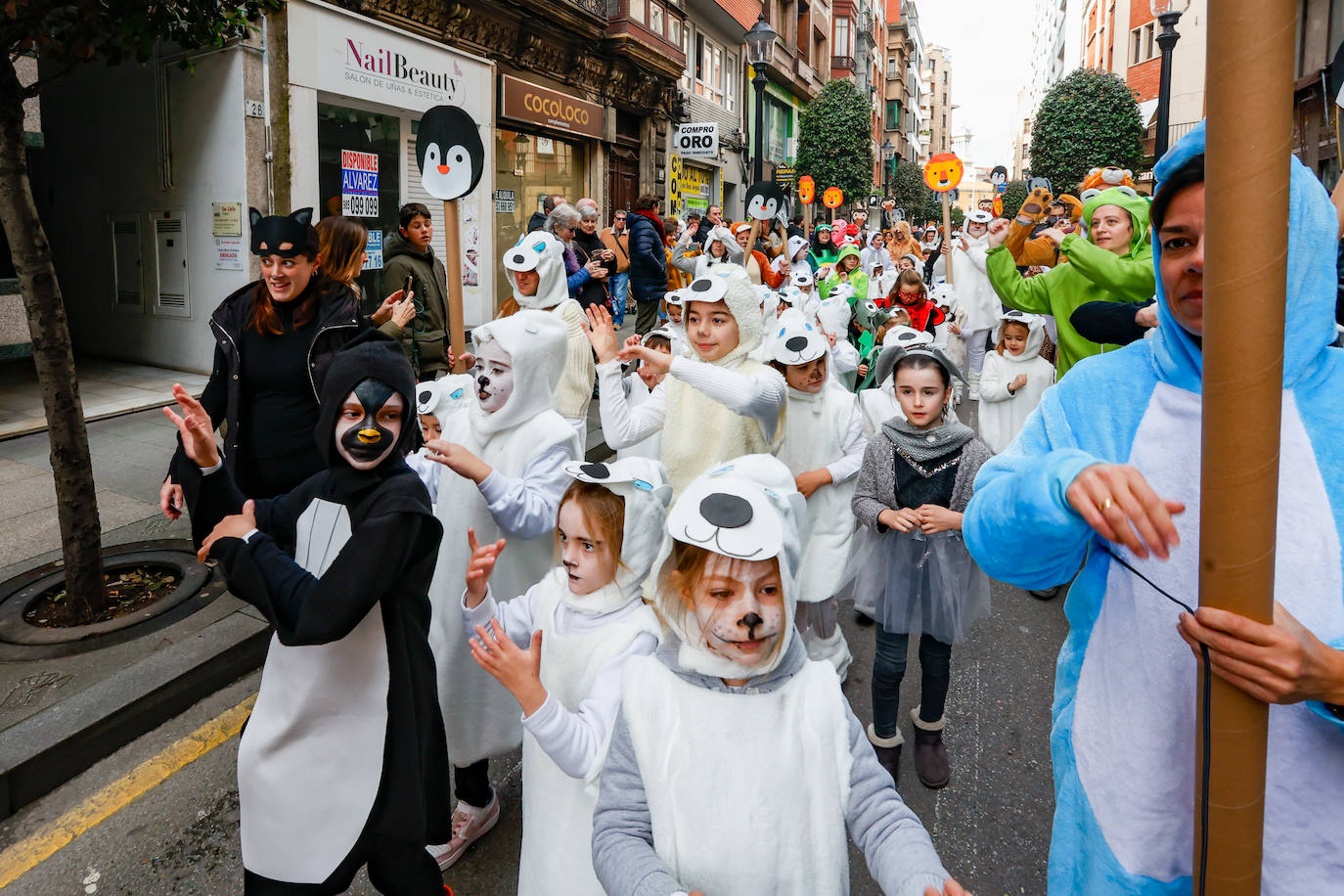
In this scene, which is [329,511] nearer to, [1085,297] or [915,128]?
[1085,297]

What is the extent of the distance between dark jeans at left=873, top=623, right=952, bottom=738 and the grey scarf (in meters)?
0.70

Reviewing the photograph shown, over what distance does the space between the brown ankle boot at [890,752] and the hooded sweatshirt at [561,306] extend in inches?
76.8

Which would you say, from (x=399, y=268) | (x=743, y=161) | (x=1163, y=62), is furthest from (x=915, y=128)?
(x=399, y=268)

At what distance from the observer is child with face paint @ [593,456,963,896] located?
1662 mm

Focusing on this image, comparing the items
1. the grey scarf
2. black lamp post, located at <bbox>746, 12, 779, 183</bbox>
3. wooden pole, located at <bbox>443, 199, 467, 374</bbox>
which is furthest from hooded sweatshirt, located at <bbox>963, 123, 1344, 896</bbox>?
black lamp post, located at <bbox>746, 12, 779, 183</bbox>

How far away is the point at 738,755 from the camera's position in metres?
1.71

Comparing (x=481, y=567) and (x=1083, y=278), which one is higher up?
(x=1083, y=278)

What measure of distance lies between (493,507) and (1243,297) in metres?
2.20

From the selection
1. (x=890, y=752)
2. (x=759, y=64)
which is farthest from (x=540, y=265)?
(x=759, y=64)

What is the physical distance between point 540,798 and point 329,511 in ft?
3.12

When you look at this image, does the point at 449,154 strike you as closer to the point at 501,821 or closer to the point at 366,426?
the point at 366,426

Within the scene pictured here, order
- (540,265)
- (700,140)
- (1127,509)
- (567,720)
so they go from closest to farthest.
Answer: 1. (1127,509)
2. (567,720)
3. (540,265)
4. (700,140)

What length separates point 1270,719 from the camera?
1.34 m

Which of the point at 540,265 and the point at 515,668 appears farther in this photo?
the point at 540,265
